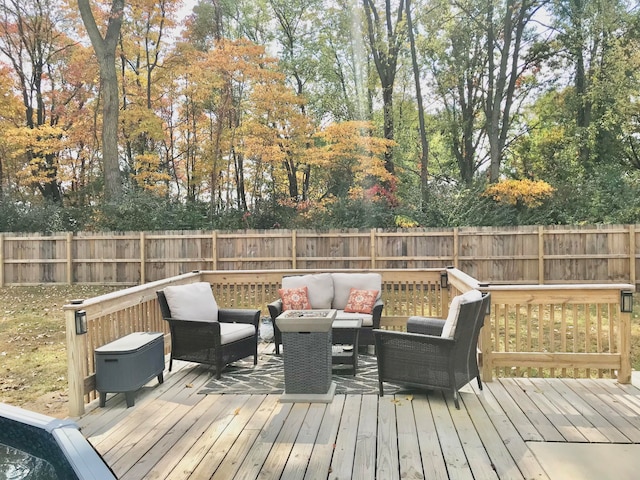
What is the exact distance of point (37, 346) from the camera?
628 cm

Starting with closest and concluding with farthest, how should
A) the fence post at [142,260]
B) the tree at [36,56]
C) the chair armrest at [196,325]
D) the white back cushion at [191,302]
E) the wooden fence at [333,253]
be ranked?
1. the chair armrest at [196,325]
2. the white back cushion at [191,302]
3. the wooden fence at [333,253]
4. the fence post at [142,260]
5. the tree at [36,56]

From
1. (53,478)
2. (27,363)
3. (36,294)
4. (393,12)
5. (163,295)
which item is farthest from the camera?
(393,12)

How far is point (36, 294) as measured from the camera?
1001cm

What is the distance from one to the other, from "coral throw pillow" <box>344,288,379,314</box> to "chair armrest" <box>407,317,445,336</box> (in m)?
1.05

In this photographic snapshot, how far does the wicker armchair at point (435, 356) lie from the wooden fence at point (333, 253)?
6256 millimetres

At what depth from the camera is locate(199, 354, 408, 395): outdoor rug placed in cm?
405

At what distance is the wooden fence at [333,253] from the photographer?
9.66 m

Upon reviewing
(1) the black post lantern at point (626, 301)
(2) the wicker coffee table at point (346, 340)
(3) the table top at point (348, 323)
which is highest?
→ (1) the black post lantern at point (626, 301)

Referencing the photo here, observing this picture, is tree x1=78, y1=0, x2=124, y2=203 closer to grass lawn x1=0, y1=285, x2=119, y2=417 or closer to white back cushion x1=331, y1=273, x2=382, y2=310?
grass lawn x1=0, y1=285, x2=119, y2=417

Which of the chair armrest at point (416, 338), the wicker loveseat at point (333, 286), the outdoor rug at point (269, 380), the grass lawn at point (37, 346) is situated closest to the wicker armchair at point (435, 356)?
the chair armrest at point (416, 338)

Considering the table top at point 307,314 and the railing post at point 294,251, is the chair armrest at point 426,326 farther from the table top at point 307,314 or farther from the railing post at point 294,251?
the railing post at point 294,251

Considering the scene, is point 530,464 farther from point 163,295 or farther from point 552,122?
point 552,122

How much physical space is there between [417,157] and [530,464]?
577 inches

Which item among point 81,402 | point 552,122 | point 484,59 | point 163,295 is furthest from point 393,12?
point 81,402
